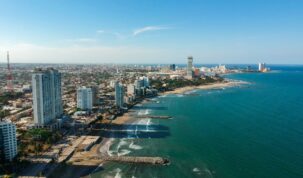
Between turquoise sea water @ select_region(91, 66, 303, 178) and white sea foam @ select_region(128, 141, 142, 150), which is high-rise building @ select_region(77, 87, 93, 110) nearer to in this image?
turquoise sea water @ select_region(91, 66, 303, 178)

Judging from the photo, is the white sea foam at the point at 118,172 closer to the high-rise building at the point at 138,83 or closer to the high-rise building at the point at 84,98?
the high-rise building at the point at 84,98

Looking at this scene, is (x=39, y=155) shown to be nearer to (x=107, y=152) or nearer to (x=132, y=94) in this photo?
(x=107, y=152)

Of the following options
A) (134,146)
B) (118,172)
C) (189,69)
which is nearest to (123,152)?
(134,146)

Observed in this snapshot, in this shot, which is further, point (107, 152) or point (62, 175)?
point (107, 152)

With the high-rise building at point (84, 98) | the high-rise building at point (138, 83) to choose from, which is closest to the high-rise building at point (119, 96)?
the high-rise building at point (84, 98)

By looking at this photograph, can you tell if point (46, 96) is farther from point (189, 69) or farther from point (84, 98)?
point (189, 69)

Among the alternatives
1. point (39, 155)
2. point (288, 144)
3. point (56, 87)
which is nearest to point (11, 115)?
point (56, 87)
